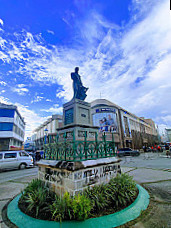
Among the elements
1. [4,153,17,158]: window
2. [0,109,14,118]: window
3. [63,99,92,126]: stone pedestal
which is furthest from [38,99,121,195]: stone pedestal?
[0,109,14,118]: window

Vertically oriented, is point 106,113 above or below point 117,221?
above

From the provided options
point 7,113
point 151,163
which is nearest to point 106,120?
point 151,163

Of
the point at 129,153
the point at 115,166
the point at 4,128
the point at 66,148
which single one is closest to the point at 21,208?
the point at 66,148

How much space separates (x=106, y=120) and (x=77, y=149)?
36240mm

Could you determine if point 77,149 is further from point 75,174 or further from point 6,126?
point 6,126

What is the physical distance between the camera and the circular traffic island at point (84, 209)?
2566 mm

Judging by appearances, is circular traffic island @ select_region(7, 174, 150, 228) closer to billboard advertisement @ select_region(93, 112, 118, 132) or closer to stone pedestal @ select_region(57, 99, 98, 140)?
stone pedestal @ select_region(57, 99, 98, 140)

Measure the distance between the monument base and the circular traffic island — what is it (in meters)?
0.21

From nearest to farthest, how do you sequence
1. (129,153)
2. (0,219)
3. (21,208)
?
(0,219)
(21,208)
(129,153)

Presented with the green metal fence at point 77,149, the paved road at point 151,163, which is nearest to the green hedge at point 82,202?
the green metal fence at point 77,149

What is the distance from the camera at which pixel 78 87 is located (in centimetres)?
912

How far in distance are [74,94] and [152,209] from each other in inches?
307

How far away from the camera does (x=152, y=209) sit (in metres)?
3.06

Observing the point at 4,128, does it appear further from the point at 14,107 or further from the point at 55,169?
the point at 55,169
